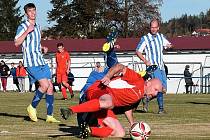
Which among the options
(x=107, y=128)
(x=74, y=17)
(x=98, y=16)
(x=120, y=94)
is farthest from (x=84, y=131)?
(x=74, y=17)

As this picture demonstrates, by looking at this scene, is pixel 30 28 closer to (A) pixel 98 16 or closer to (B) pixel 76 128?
(B) pixel 76 128

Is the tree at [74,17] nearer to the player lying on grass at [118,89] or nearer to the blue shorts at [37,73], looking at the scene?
the blue shorts at [37,73]

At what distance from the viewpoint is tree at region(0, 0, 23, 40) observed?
8919cm

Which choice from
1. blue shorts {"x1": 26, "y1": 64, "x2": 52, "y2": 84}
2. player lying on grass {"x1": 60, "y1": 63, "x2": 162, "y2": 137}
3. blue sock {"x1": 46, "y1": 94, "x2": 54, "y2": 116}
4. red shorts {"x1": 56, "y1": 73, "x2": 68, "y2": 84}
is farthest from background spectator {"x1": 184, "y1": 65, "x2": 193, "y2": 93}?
player lying on grass {"x1": 60, "y1": 63, "x2": 162, "y2": 137}

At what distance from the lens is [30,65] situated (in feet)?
41.3

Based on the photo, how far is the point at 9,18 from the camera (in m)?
92.0

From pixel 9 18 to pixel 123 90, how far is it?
8436cm

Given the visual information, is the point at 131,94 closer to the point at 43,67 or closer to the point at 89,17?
the point at 43,67

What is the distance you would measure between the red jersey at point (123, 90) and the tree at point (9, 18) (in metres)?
79.4

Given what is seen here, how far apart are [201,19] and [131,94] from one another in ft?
404

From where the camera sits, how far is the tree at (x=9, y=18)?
293ft

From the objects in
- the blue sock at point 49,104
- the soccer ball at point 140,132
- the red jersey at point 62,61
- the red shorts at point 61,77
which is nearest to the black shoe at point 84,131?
the soccer ball at point 140,132

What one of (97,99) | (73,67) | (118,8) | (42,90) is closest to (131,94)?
(97,99)

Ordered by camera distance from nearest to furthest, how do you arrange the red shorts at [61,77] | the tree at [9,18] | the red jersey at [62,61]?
the red jersey at [62,61], the red shorts at [61,77], the tree at [9,18]
